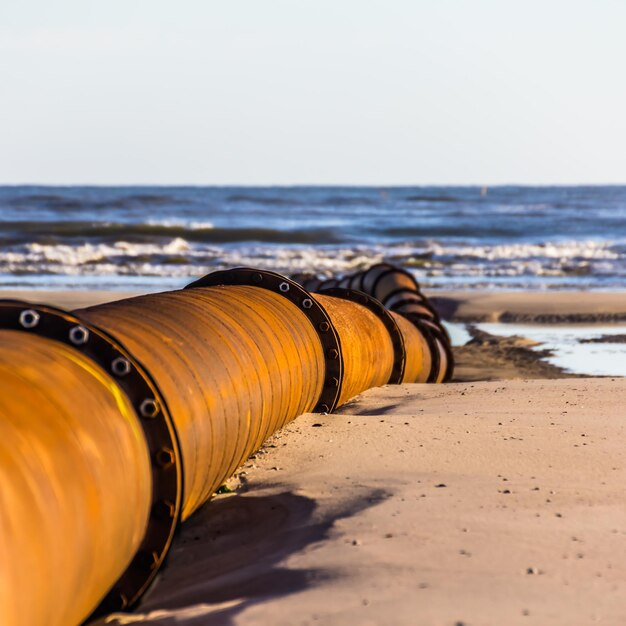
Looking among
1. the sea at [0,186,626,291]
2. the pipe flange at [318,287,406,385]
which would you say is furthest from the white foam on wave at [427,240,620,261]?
the pipe flange at [318,287,406,385]

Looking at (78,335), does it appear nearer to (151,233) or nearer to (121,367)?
(121,367)

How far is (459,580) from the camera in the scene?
2.77m

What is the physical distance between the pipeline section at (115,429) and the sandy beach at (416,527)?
0.18m

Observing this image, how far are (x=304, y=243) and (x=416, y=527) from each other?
28.8 metres

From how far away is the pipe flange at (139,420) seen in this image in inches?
107

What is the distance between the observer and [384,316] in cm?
705

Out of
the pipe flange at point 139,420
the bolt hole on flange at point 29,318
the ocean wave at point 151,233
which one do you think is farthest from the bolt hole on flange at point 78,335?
the ocean wave at point 151,233

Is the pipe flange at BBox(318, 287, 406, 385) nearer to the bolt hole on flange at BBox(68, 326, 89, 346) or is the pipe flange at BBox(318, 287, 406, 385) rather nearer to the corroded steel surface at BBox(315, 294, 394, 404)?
the corroded steel surface at BBox(315, 294, 394, 404)

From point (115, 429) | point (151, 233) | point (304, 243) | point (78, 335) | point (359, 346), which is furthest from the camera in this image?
point (151, 233)

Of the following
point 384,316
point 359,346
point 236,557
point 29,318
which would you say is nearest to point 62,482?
point 29,318

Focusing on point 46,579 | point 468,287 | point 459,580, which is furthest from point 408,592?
point 468,287

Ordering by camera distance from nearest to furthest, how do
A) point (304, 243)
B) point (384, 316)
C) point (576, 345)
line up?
point (384, 316) < point (576, 345) < point (304, 243)

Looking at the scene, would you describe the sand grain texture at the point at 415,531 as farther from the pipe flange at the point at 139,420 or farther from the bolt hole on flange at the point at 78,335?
the bolt hole on flange at the point at 78,335

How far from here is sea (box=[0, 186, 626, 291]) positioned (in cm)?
2094
